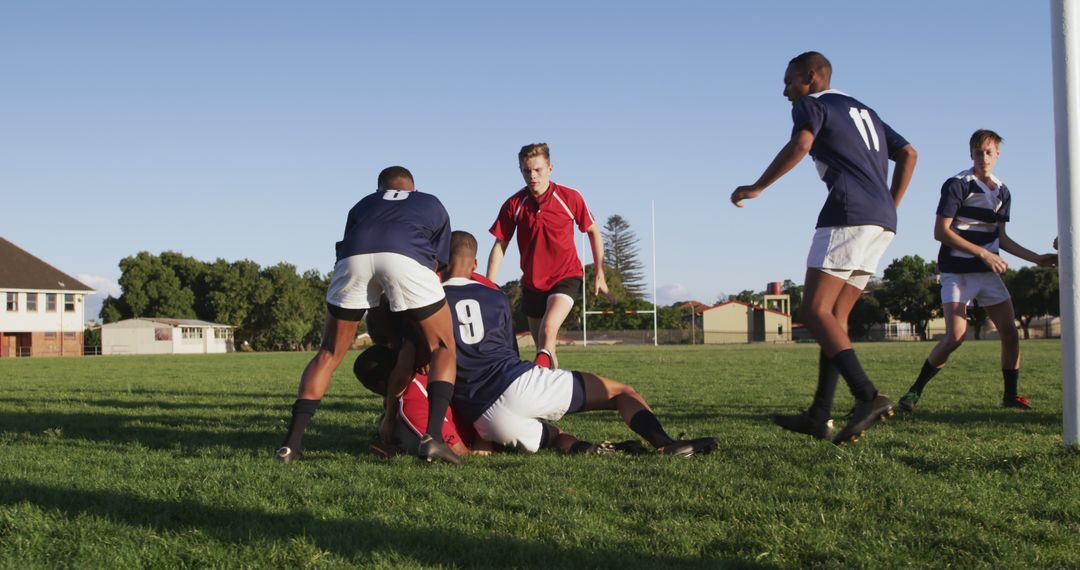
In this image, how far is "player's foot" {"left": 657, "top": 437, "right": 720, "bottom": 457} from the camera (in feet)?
15.3

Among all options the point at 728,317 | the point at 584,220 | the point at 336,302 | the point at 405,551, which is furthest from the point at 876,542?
the point at 728,317

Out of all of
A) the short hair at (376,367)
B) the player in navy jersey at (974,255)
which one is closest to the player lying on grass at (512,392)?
the short hair at (376,367)

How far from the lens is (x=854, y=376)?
15.1ft

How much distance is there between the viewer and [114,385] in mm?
12914

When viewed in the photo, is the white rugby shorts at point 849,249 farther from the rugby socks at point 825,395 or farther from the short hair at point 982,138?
the short hair at point 982,138

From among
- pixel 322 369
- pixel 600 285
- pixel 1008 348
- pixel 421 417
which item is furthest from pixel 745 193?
pixel 1008 348

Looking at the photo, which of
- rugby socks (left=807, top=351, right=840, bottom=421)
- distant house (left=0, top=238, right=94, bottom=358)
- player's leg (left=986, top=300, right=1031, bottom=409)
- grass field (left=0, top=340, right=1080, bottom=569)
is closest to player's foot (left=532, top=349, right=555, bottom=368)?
grass field (left=0, top=340, right=1080, bottom=569)

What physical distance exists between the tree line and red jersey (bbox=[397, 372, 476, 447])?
74.9 metres

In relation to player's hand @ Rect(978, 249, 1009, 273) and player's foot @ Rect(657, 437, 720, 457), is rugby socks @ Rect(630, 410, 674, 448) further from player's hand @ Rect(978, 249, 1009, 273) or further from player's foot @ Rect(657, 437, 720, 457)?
player's hand @ Rect(978, 249, 1009, 273)

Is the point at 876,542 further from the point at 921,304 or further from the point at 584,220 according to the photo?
the point at 921,304

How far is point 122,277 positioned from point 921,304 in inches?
2899

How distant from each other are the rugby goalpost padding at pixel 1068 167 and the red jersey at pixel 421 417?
125 inches

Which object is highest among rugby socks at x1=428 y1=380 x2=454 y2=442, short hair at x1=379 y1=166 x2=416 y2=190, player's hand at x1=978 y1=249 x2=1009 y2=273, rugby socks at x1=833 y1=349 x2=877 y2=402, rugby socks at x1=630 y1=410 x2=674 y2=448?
short hair at x1=379 y1=166 x2=416 y2=190

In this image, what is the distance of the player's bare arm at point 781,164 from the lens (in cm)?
461
